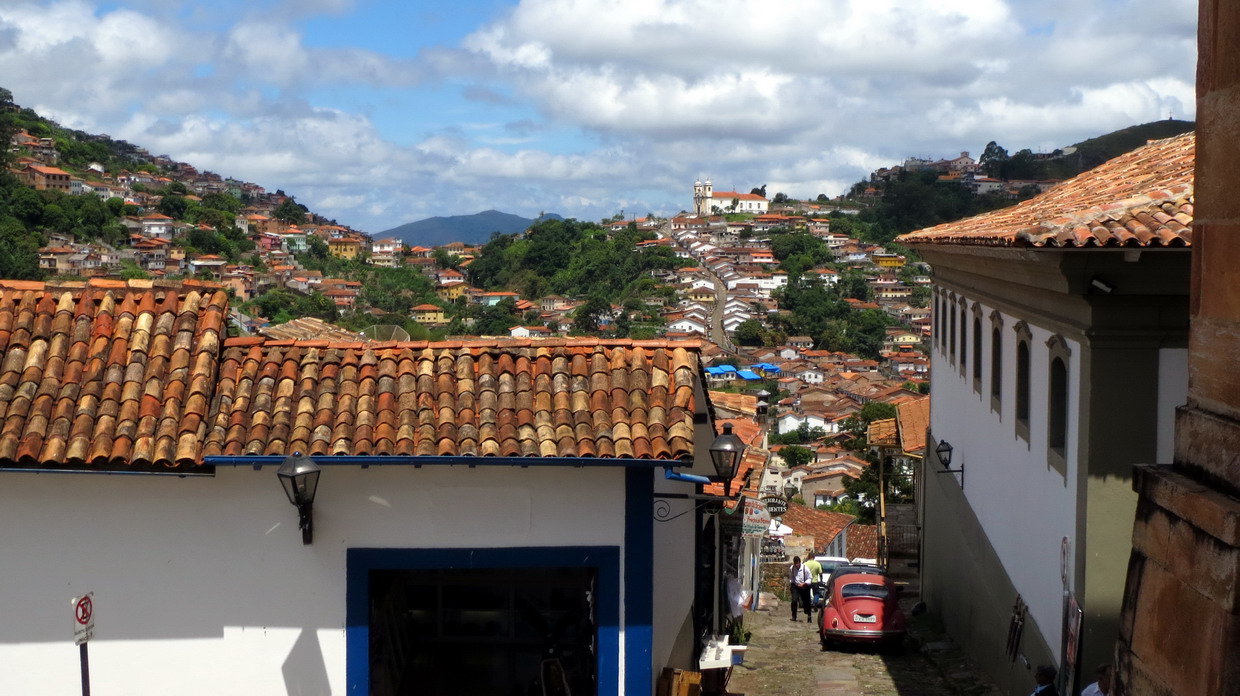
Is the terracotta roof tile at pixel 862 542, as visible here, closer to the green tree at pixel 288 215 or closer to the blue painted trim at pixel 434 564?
the blue painted trim at pixel 434 564

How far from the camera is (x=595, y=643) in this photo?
23.8 ft

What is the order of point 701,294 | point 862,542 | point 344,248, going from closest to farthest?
point 862,542, point 701,294, point 344,248

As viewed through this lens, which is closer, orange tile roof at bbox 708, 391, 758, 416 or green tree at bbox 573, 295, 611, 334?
A: orange tile roof at bbox 708, 391, 758, 416

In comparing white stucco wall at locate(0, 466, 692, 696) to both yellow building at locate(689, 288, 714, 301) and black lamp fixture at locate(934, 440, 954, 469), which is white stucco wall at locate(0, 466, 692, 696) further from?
yellow building at locate(689, 288, 714, 301)

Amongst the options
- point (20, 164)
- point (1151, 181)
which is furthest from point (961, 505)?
point (20, 164)

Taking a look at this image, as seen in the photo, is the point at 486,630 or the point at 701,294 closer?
the point at 486,630

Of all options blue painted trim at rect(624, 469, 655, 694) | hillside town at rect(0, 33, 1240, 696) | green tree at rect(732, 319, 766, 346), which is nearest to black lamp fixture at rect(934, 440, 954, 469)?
hillside town at rect(0, 33, 1240, 696)

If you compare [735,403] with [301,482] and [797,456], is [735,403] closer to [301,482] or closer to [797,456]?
[301,482]

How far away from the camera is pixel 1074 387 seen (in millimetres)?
8375

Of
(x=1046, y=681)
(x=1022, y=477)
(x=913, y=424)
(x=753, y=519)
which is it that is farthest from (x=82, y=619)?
(x=913, y=424)

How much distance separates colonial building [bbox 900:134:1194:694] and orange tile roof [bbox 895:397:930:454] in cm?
825

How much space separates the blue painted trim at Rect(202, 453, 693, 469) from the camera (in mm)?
6613

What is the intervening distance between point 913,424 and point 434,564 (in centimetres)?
1625

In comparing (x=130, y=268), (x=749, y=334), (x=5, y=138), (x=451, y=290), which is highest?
(x=5, y=138)
